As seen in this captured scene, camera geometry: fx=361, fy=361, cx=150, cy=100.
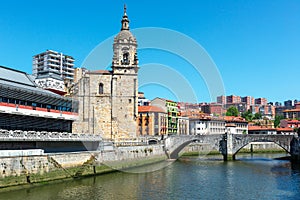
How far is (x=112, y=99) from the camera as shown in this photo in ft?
203

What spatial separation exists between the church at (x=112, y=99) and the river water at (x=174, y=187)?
1889 cm

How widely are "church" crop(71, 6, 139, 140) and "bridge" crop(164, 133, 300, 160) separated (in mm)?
8884

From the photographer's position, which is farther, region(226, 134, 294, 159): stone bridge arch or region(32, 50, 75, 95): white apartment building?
region(32, 50, 75, 95): white apartment building

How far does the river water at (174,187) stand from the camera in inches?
1152

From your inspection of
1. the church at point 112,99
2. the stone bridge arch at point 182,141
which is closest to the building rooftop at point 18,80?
the church at point 112,99

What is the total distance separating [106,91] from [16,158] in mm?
32898

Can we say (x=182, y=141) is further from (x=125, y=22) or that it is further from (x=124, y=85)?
(x=125, y=22)

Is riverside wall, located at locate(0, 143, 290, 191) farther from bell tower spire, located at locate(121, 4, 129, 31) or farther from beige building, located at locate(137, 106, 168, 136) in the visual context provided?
beige building, located at locate(137, 106, 168, 136)

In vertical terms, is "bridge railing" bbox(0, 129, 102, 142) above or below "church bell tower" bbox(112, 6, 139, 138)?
below

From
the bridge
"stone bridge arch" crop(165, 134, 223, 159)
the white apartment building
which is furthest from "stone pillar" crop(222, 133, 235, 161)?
the white apartment building

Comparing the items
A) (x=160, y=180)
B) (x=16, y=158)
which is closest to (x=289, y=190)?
(x=160, y=180)

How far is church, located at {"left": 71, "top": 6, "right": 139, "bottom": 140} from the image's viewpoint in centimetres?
6150

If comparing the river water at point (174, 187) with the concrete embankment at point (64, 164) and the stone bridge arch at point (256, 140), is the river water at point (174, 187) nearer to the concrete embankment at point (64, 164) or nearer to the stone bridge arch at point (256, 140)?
the concrete embankment at point (64, 164)

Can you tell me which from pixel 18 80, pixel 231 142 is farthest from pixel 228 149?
pixel 18 80
